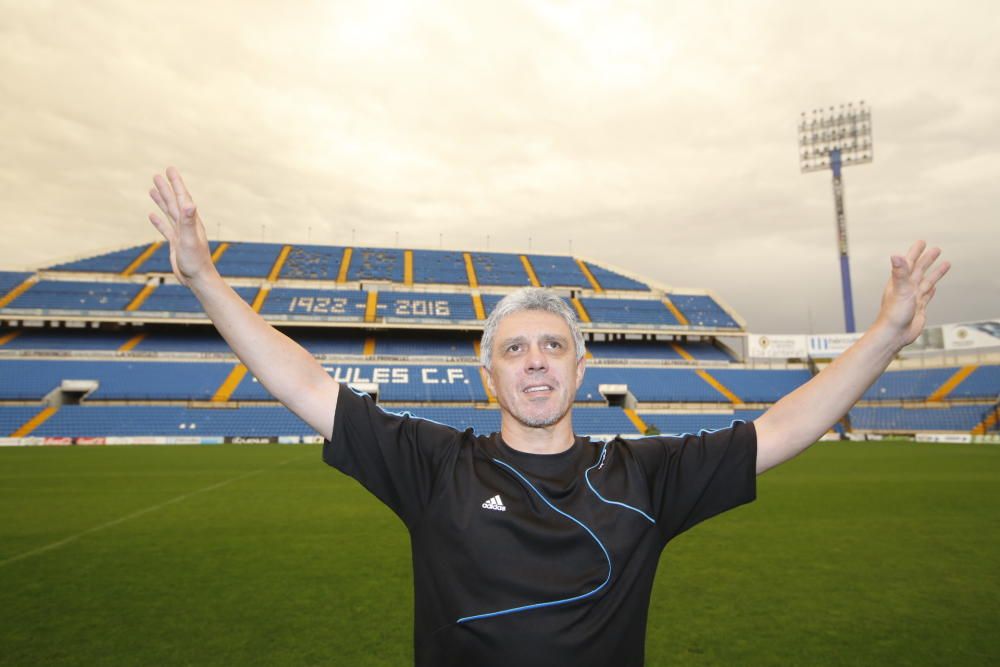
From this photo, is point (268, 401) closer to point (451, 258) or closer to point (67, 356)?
point (67, 356)

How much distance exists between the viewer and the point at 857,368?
1895mm

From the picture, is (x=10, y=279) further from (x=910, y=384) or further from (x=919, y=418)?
(x=910, y=384)

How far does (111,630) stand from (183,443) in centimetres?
2645

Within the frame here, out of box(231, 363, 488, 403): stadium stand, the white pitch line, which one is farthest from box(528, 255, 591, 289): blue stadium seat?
the white pitch line

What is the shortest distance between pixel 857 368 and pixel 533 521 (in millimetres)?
1178

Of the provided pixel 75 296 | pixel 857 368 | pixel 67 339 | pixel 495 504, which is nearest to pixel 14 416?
pixel 67 339

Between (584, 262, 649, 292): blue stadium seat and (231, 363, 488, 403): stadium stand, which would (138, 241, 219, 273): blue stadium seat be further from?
(584, 262, 649, 292): blue stadium seat

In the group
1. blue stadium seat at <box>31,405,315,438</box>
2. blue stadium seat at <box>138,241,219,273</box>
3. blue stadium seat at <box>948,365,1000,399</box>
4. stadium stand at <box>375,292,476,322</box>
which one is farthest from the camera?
blue stadium seat at <box>138,241,219,273</box>

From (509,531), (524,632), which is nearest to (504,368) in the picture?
(509,531)

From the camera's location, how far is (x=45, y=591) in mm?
5836

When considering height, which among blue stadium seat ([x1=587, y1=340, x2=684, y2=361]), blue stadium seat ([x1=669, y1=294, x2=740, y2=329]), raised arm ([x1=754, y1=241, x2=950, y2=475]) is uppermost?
blue stadium seat ([x1=669, y1=294, x2=740, y2=329])

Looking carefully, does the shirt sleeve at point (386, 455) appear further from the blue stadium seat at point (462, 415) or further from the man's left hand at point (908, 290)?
the blue stadium seat at point (462, 415)

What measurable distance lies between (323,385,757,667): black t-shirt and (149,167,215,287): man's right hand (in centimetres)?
61

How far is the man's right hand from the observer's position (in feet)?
5.84
